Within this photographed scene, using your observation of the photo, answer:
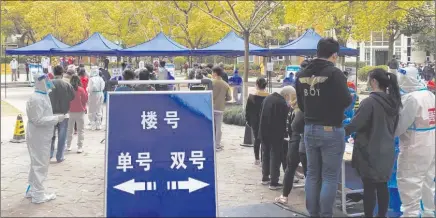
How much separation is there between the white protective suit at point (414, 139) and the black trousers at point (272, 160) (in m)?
1.79

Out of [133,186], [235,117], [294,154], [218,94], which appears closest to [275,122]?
[294,154]

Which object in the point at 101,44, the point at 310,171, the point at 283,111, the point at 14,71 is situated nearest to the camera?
the point at 310,171

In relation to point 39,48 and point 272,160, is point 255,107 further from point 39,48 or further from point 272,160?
point 39,48

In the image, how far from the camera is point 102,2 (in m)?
40.8

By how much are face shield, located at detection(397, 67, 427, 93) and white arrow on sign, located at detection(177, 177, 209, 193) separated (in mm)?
2683

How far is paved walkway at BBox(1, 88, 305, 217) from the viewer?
243 inches

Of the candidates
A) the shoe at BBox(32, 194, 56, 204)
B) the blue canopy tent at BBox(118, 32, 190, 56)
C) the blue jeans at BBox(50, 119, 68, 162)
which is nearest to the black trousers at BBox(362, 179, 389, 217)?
the shoe at BBox(32, 194, 56, 204)

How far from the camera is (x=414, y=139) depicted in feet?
17.1

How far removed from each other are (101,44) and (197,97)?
17.0 meters

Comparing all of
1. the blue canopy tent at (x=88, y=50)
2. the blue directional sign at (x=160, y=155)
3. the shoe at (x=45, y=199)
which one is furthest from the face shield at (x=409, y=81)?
the blue canopy tent at (x=88, y=50)

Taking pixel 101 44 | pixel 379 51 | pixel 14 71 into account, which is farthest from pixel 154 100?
pixel 379 51

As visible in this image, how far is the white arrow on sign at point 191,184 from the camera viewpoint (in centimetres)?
389

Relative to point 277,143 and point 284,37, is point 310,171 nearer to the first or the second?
point 277,143

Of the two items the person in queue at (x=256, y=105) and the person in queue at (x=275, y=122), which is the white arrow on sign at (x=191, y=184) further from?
the person in queue at (x=256, y=105)
